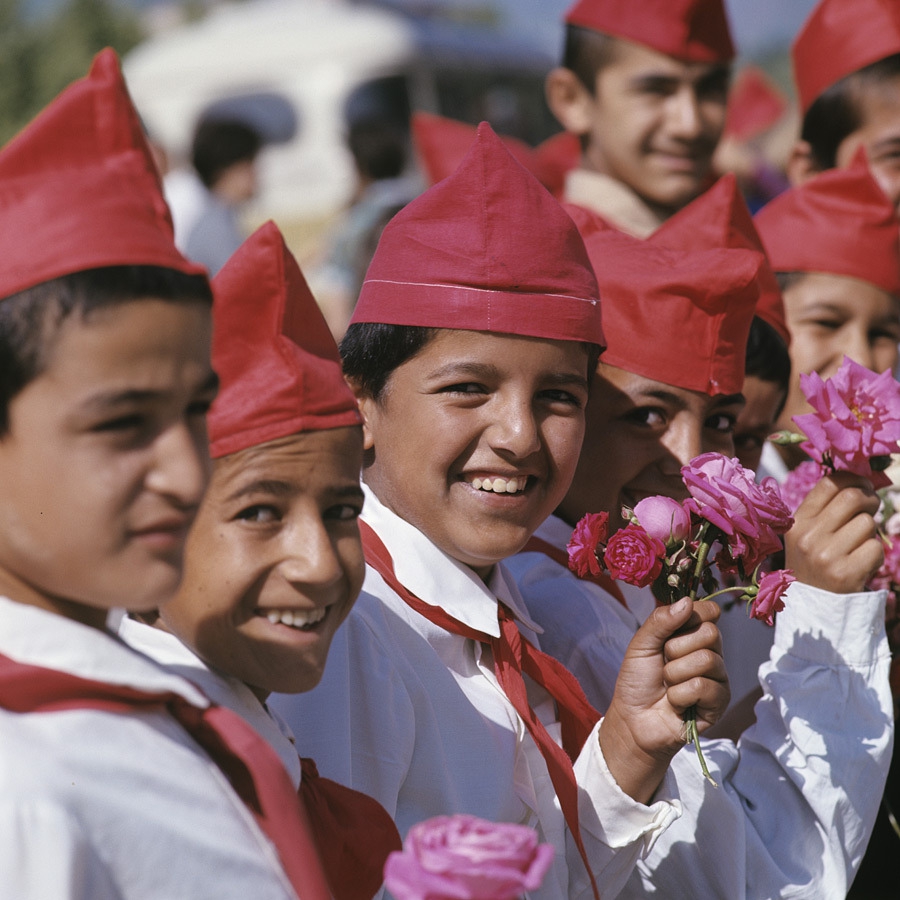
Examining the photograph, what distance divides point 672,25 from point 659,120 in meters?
0.35

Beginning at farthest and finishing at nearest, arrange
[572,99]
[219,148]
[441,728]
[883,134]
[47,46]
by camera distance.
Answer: [47,46]
[219,148]
[572,99]
[883,134]
[441,728]

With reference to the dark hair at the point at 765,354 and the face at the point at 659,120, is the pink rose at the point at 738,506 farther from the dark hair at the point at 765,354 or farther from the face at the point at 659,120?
the face at the point at 659,120

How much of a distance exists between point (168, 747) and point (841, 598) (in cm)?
187

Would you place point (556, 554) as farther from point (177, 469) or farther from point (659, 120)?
point (659, 120)

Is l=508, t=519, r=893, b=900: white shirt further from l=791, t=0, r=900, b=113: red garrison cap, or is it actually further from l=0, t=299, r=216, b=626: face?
l=791, t=0, r=900, b=113: red garrison cap

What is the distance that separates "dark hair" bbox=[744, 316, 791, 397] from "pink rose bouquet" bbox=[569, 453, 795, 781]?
106cm

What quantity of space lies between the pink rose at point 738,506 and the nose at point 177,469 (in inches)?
43.7

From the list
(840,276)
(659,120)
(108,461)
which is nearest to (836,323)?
(840,276)

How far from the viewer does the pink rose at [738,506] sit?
2451mm

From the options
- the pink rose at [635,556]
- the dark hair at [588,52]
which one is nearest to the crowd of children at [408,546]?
the pink rose at [635,556]

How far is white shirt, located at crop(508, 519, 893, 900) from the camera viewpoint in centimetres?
296

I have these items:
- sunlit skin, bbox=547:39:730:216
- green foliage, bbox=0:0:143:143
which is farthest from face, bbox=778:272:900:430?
green foliage, bbox=0:0:143:143

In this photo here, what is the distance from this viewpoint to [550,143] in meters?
7.79

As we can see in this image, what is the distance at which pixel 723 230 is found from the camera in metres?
3.49
